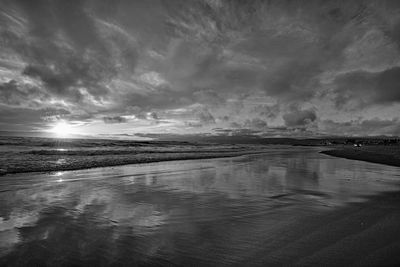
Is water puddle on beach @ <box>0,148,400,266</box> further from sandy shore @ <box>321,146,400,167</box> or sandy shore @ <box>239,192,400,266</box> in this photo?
sandy shore @ <box>321,146,400,167</box>

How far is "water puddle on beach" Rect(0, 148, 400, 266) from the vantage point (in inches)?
164

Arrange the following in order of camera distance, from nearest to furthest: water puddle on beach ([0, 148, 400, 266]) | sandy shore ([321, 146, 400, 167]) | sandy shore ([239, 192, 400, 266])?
sandy shore ([239, 192, 400, 266])
water puddle on beach ([0, 148, 400, 266])
sandy shore ([321, 146, 400, 167])

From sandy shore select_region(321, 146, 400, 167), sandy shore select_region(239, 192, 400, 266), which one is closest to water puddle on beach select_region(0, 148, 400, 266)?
sandy shore select_region(239, 192, 400, 266)

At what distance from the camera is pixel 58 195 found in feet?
29.1

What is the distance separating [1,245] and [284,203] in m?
7.24

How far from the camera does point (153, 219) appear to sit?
6.10 m

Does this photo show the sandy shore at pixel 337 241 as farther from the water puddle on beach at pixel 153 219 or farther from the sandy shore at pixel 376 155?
the sandy shore at pixel 376 155

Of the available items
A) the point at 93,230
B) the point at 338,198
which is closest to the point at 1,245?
the point at 93,230

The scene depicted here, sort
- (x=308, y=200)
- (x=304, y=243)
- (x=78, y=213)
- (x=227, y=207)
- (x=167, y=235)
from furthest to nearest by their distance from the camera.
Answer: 1. (x=308, y=200)
2. (x=227, y=207)
3. (x=78, y=213)
4. (x=167, y=235)
5. (x=304, y=243)

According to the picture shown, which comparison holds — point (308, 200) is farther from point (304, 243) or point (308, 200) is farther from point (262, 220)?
point (304, 243)

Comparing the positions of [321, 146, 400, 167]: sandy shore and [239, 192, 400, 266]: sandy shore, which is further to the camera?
[321, 146, 400, 167]: sandy shore

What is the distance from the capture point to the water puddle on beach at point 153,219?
417 centimetres

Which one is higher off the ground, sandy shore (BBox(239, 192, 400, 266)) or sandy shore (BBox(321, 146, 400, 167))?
sandy shore (BBox(321, 146, 400, 167))

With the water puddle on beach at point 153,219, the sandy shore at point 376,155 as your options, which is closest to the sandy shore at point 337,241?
the water puddle on beach at point 153,219
